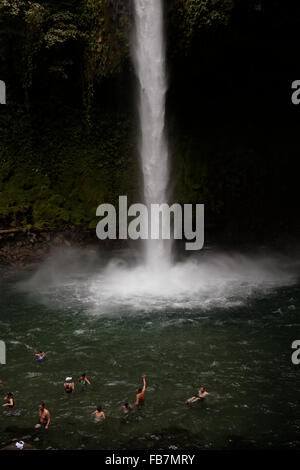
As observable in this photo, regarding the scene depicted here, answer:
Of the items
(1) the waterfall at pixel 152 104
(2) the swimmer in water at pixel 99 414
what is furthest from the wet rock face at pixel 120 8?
(2) the swimmer in water at pixel 99 414

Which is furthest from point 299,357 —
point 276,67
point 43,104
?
point 43,104

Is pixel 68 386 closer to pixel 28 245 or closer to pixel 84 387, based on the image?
pixel 84 387

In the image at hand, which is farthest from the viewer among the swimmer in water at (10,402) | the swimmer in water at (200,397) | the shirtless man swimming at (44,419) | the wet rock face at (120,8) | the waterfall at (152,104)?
the waterfall at (152,104)

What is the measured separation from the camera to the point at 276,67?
19.6 m

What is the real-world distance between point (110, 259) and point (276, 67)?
12.7 m

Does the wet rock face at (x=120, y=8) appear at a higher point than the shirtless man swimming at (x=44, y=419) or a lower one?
higher

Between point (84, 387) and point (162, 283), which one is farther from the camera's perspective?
point (162, 283)

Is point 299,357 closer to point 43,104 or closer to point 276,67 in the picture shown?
point 276,67

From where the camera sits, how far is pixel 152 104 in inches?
802

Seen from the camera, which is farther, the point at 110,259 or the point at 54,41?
the point at 110,259

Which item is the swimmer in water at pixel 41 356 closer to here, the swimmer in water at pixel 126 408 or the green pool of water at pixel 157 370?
the green pool of water at pixel 157 370

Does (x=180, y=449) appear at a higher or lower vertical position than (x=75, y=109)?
lower

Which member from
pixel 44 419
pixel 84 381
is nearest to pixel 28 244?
pixel 84 381

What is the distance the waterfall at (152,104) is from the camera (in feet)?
62.5
